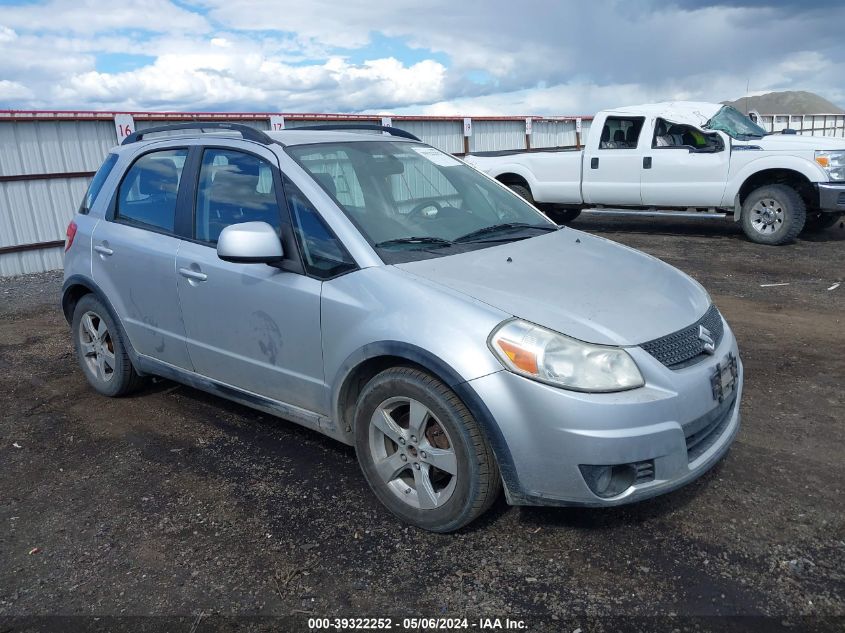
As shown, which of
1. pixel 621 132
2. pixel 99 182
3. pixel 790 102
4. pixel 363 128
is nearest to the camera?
pixel 363 128

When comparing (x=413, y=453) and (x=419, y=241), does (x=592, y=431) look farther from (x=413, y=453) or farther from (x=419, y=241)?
(x=419, y=241)

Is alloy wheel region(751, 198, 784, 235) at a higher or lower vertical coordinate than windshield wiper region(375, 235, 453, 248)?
lower

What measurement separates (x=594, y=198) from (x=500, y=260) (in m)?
8.64

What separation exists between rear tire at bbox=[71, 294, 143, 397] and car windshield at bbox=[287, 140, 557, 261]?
6.29 feet

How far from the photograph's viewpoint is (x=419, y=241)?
3.40 meters

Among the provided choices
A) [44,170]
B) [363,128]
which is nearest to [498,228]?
[363,128]

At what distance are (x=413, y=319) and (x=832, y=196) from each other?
866 cm

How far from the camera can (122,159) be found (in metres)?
4.63

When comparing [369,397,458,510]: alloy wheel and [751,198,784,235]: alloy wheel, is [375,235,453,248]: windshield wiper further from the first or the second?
[751,198,784,235]: alloy wheel

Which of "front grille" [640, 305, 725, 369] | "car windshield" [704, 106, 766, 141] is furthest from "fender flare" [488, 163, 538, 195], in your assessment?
"front grille" [640, 305, 725, 369]

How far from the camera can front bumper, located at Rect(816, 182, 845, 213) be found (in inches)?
368

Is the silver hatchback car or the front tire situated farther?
the front tire

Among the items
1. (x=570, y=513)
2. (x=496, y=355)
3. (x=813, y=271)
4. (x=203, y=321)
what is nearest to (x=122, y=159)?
(x=203, y=321)

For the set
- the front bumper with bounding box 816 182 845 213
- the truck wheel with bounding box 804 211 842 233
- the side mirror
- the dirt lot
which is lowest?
the dirt lot
